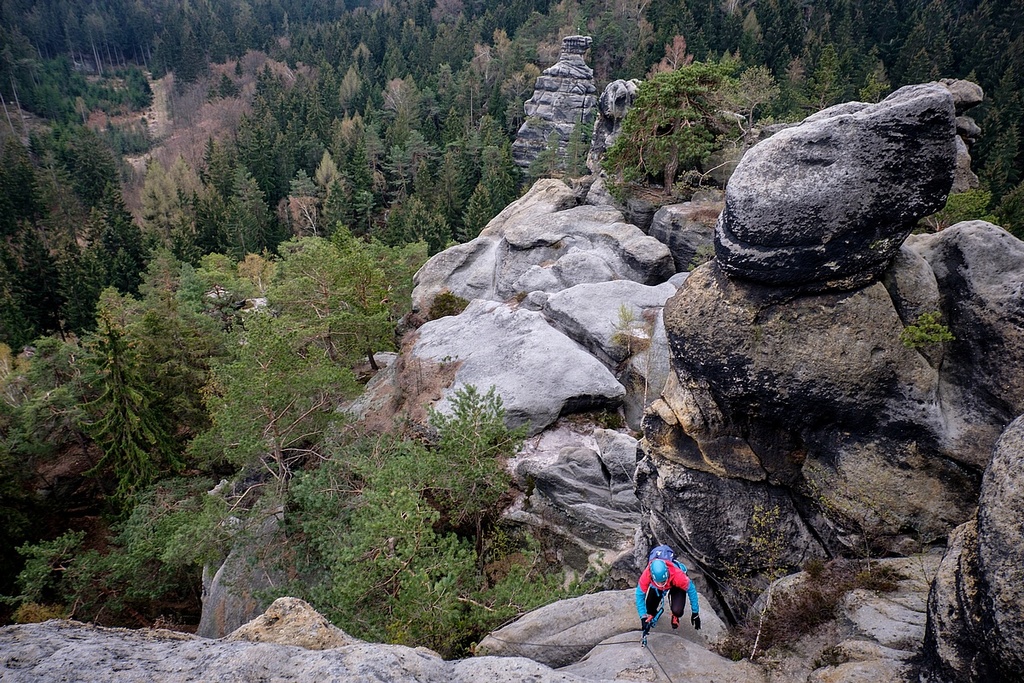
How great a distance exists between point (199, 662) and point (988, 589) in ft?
28.5

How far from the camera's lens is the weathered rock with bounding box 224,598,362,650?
7.51m

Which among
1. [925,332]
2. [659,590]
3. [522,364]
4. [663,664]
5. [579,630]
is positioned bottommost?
[522,364]

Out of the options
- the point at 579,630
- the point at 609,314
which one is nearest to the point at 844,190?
the point at 579,630

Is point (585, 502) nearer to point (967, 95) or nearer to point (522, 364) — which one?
point (522, 364)

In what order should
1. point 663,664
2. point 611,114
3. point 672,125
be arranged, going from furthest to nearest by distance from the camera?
point 611,114 < point 672,125 < point 663,664

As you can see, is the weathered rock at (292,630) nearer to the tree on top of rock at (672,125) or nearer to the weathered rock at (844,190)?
the weathered rock at (844,190)

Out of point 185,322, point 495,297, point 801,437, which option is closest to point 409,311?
point 495,297

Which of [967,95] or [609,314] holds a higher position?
[967,95]

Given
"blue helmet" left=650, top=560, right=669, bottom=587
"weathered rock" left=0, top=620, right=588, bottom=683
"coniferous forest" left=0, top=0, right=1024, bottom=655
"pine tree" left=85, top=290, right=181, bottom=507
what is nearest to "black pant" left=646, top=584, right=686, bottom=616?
"blue helmet" left=650, top=560, right=669, bottom=587

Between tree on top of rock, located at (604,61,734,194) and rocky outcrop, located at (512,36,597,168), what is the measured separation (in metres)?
58.0

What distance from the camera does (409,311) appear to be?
33.8 m

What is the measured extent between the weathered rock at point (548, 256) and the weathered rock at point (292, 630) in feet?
67.5

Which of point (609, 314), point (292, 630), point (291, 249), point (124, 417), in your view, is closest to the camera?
point (292, 630)

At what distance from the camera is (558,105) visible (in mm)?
86375
